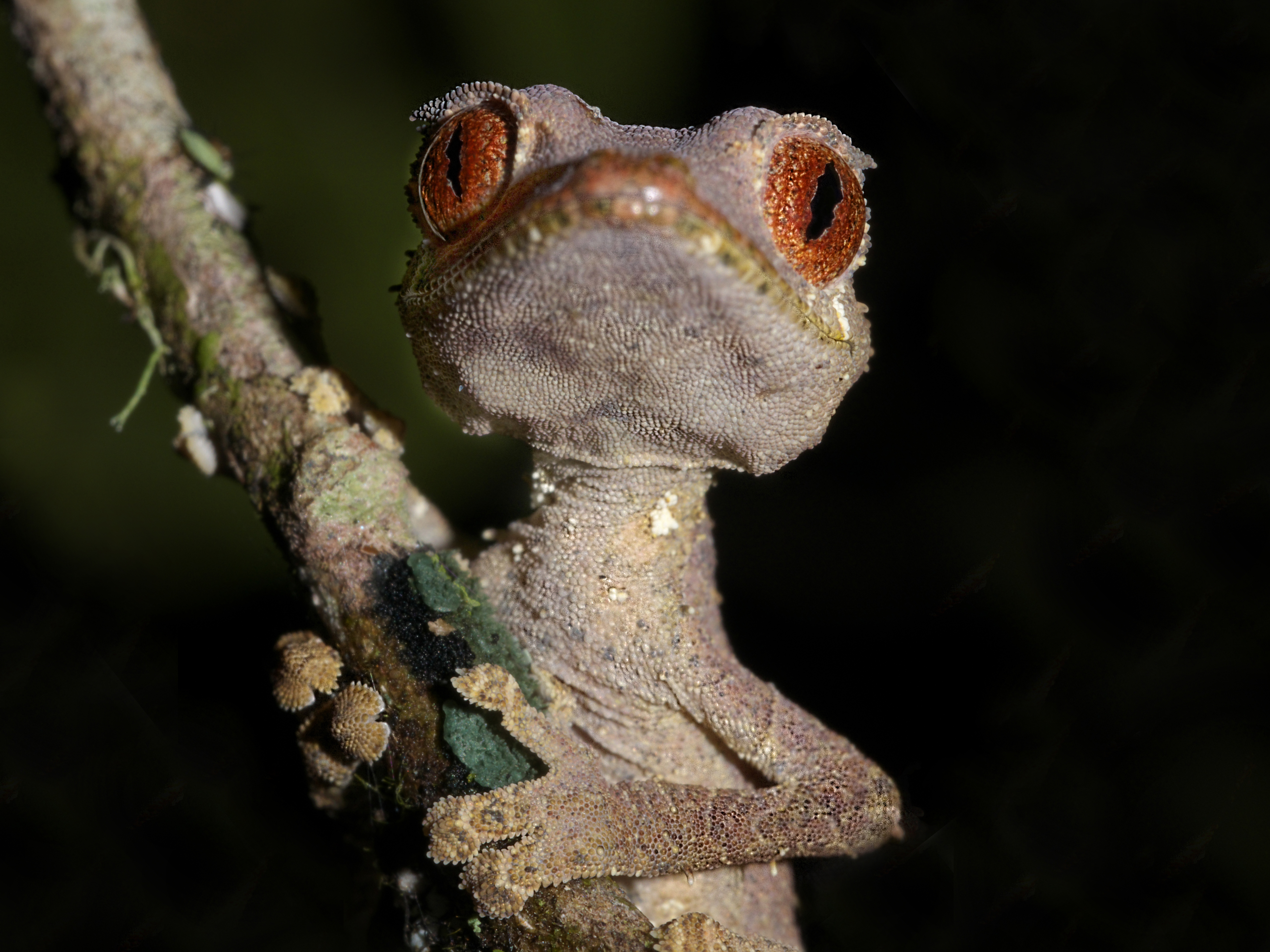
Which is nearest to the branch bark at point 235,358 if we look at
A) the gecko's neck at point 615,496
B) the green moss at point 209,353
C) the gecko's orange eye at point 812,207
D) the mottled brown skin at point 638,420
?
the green moss at point 209,353

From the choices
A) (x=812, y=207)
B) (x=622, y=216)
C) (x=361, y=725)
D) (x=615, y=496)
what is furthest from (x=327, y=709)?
(x=812, y=207)

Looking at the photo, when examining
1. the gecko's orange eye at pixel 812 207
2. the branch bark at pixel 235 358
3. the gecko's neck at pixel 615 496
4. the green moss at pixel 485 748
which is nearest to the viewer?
the gecko's orange eye at pixel 812 207

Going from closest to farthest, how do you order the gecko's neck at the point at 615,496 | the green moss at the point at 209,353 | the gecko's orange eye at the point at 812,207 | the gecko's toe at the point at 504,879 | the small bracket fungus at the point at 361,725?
the gecko's toe at the point at 504,879, the gecko's orange eye at the point at 812,207, the small bracket fungus at the point at 361,725, the gecko's neck at the point at 615,496, the green moss at the point at 209,353


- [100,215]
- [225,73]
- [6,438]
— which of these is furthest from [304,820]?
[225,73]

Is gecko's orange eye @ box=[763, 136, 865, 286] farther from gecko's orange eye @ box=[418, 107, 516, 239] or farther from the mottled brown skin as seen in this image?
gecko's orange eye @ box=[418, 107, 516, 239]

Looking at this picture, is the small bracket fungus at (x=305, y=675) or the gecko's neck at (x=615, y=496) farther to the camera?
the gecko's neck at (x=615, y=496)

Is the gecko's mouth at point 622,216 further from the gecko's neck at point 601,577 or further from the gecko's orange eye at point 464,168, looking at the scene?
the gecko's neck at point 601,577

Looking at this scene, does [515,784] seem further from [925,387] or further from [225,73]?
[225,73]

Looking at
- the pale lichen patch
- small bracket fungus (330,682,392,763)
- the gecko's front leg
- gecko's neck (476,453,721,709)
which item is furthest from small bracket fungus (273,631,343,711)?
the pale lichen patch
